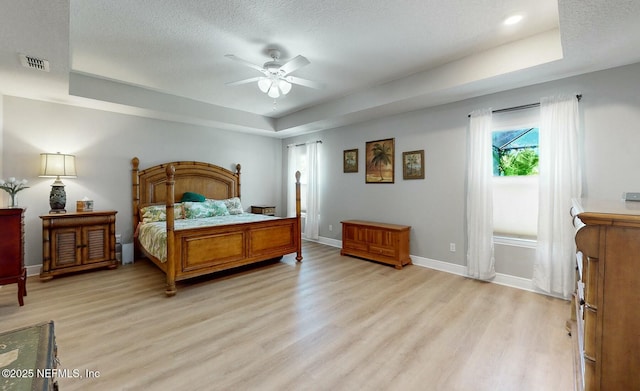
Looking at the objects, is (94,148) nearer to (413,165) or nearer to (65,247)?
(65,247)

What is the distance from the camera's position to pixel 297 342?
87.7 inches

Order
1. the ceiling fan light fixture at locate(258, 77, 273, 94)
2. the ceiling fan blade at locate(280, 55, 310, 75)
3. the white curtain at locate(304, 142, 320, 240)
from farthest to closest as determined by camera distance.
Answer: the white curtain at locate(304, 142, 320, 240), the ceiling fan light fixture at locate(258, 77, 273, 94), the ceiling fan blade at locate(280, 55, 310, 75)

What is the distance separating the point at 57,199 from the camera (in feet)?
12.4

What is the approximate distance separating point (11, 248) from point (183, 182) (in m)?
2.57

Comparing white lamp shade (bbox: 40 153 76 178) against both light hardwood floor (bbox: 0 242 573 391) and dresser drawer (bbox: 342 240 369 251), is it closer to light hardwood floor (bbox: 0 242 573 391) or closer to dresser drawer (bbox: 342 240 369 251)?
light hardwood floor (bbox: 0 242 573 391)

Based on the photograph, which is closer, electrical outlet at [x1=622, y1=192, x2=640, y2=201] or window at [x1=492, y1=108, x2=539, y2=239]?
electrical outlet at [x1=622, y1=192, x2=640, y2=201]

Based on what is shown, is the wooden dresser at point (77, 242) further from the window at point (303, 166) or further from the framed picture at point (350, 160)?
the framed picture at point (350, 160)

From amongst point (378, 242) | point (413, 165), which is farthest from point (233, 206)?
point (413, 165)

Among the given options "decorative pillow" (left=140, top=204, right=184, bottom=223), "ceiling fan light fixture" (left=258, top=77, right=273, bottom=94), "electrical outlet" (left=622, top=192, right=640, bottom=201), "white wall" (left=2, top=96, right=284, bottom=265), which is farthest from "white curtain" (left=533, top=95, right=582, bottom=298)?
"white wall" (left=2, top=96, right=284, bottom=265)

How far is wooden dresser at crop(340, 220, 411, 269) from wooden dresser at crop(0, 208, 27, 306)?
4.16m

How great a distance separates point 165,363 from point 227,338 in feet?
A: 1.54

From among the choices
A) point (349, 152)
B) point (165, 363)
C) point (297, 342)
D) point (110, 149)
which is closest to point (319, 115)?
point (349, 152)

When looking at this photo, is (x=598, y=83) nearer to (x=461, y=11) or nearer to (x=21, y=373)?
(x=461, y=11)

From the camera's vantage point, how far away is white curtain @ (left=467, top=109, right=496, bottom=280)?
140 inches
